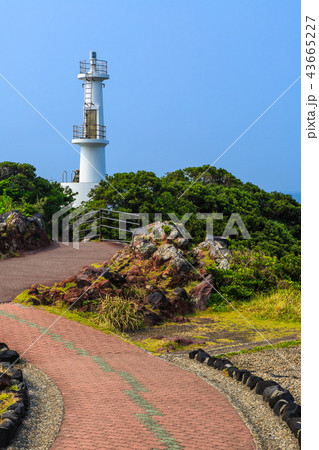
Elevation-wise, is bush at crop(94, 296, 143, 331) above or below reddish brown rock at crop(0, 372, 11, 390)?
above

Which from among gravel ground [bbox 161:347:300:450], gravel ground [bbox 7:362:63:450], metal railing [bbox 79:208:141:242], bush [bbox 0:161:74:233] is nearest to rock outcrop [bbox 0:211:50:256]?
metal railing [bbox 79:208:141:242]

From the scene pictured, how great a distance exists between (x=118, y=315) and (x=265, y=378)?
3932 mm

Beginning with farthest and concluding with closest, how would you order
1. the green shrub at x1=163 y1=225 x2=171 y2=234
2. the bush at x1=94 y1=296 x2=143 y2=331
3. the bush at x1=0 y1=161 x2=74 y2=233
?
the bush at x1=0 y1=161 x2=74 y2=233 < the green shrub at x1=163 y1=225 x2=171 y2=234 < the bush at x1=94 y1=296 x2=143 y2=331

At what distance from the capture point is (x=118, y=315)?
1119 cm

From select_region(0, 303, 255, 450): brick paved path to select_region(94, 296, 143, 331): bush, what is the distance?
24.0 inches

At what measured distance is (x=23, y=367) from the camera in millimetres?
8094

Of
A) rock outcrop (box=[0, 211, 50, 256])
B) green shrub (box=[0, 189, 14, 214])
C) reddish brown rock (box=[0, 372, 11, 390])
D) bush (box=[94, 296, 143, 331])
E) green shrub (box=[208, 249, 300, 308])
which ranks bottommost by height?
reddish brown rock (box=[0, 372, 11, 390])

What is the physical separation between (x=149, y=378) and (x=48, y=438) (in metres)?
2.44

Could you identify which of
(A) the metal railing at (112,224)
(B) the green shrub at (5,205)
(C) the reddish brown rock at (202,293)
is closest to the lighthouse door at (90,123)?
(B) the green shrub at (5,205)

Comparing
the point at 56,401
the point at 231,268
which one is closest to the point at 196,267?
the point at 231,268

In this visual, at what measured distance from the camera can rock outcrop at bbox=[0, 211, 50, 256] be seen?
17359mm

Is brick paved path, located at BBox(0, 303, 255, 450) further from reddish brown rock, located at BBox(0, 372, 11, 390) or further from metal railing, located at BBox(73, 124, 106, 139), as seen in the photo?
metal railing, located at BBox(73, 124, 106, 139)

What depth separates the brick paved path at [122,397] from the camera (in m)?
5.57

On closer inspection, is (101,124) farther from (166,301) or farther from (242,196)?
(166,301)
